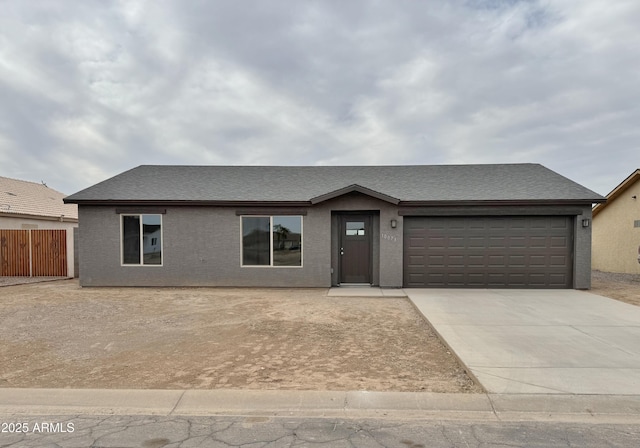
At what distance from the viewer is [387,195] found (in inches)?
440

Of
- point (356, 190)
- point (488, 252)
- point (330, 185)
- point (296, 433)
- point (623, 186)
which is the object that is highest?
point (623, 186)

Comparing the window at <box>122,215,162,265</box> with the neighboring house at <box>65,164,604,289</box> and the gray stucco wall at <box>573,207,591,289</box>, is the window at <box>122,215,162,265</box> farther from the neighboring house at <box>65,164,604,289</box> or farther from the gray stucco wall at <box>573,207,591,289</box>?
the gray stucco wall at <box>573,207,591,289</box>

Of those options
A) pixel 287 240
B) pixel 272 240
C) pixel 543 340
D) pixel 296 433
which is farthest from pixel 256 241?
pixel 296 433

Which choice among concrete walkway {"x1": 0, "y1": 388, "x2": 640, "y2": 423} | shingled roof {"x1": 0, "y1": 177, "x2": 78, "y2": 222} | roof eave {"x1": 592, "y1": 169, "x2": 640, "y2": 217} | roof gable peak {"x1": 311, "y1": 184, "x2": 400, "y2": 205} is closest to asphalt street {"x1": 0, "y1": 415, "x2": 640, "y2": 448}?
concrete walkway {"x1": 0, "y1": 388, "x2": 640, "y2": 423}

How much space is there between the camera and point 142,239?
464 inches

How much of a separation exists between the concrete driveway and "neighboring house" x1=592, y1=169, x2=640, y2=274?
825 centimetres

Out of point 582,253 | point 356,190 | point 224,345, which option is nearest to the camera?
point 224,345

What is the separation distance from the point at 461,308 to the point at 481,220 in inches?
168

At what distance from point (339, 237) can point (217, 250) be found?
13.2 feet

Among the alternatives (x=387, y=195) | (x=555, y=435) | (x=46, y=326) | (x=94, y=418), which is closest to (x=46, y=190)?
(x=46, y=326)

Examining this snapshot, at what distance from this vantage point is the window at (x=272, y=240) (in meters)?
11.6

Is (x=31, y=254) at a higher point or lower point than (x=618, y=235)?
lower

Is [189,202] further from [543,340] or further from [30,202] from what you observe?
[30,202]

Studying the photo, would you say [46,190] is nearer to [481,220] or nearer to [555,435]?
[481,220]
